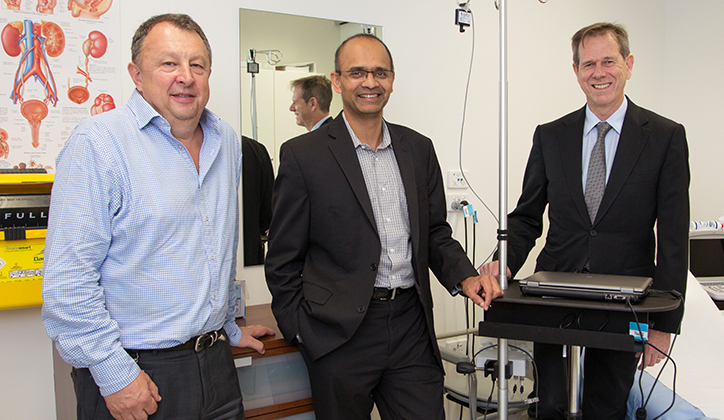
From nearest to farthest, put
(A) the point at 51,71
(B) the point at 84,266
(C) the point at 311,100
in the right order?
(B) the point at 84,266 < (A) the point at 51,71 < (C) the point at 311,100

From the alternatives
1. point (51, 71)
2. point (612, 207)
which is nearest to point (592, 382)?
point (612, 207)

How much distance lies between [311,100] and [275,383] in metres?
1.29

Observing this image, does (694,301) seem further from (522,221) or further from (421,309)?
(421,309)

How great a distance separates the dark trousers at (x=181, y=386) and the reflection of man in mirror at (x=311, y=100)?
4.22 ft

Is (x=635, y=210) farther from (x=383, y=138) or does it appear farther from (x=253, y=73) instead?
(x=253, y=73)

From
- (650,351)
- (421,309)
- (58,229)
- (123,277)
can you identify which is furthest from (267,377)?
(650,351)

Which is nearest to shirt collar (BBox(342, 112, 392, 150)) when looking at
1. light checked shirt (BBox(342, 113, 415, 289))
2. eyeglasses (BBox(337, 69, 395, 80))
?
light checked shirt (BBox(342, 113, 415, 289))

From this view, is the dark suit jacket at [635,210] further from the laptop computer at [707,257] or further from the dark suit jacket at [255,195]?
the laptop computer at [707,257]

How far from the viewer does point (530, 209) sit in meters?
2.18

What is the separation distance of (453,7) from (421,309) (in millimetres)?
1905

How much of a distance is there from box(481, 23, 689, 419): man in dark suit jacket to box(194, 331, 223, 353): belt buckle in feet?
3.12

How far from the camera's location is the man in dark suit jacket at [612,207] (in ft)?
6.18

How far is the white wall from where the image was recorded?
2379 mm

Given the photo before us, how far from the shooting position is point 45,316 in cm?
131
